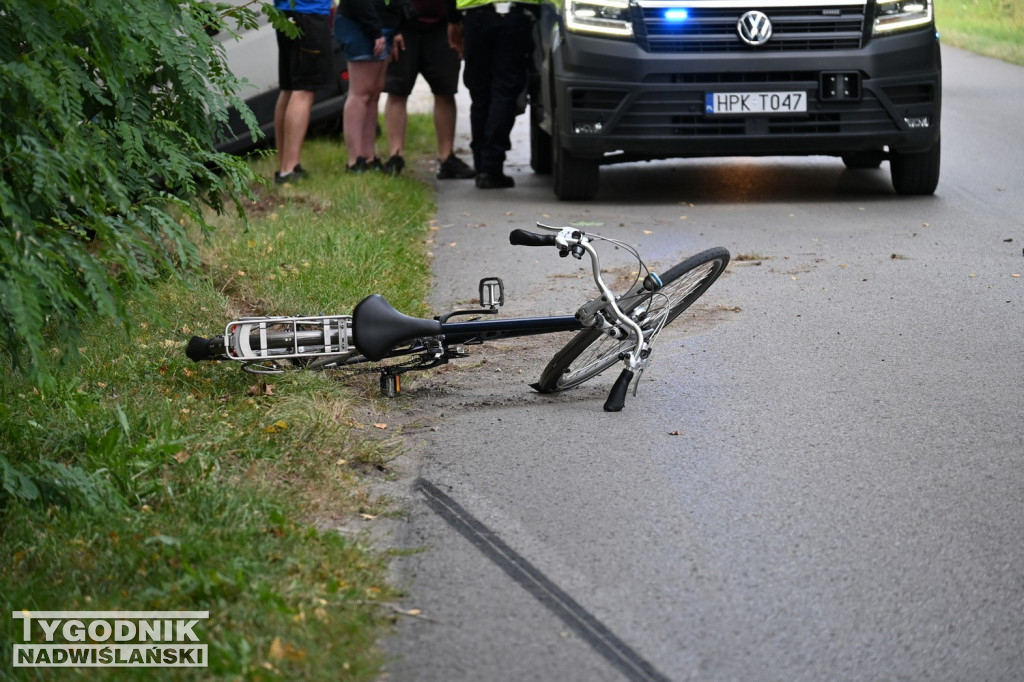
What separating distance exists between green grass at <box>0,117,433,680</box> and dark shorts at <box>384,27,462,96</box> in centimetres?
484

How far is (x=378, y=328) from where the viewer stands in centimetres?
522

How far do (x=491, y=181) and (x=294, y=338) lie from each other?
6.02m

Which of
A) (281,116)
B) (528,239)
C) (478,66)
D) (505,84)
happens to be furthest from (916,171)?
(528,239)

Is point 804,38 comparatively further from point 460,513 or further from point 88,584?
point 88,584

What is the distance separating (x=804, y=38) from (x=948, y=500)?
19.3 feet

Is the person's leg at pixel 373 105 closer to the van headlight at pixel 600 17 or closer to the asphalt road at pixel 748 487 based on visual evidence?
the van headlight at pixel 600 17

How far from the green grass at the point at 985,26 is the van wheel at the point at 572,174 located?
35.6 feet

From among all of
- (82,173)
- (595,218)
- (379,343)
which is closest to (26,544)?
(82,173)

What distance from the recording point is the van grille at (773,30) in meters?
9.60

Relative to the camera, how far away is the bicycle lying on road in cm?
523

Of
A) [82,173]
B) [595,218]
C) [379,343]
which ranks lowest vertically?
[595,218]

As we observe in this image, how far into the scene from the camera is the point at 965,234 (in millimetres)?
8578

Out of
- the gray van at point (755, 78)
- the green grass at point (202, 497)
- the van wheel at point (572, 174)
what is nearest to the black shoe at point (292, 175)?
the van wheel at point (572, 174)

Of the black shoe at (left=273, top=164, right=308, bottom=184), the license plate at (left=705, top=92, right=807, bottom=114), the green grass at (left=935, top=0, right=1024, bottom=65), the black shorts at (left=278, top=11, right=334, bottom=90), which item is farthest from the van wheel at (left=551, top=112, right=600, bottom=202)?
the green grass at (left=935, top=0, right=1024, bottom=65)
